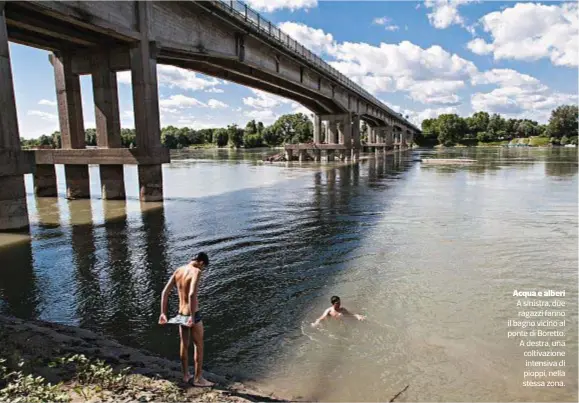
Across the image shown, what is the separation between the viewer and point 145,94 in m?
25.4

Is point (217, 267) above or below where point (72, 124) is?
below

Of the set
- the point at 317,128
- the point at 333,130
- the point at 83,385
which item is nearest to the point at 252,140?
the point at 317,128

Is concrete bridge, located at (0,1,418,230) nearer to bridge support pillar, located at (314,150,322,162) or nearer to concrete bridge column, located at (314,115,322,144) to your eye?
bridge support pillar, located at (314,150,322,162)

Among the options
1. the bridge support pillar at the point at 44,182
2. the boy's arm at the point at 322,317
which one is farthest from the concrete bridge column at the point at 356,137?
the boy's arm at the point at 322,317

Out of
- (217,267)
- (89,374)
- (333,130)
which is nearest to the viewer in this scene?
(89,374)

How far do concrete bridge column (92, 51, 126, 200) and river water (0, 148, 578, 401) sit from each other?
14.1 feet

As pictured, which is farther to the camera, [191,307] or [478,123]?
[478,123]

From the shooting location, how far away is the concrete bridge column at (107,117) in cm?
2684

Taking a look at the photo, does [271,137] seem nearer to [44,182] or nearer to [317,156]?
[317,156]

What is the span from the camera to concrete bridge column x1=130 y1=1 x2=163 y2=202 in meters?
25.0

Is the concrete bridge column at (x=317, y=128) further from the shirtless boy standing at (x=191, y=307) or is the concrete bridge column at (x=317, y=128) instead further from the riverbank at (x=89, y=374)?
the shirtless boy standing at (x=191, y=307)

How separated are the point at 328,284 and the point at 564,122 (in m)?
168

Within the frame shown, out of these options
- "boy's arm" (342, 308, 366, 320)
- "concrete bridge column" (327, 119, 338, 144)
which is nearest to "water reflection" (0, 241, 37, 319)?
"boy's arm" (342, 308, 366, 320)

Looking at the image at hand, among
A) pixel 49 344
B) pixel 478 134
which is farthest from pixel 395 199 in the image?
pixel 478 134
